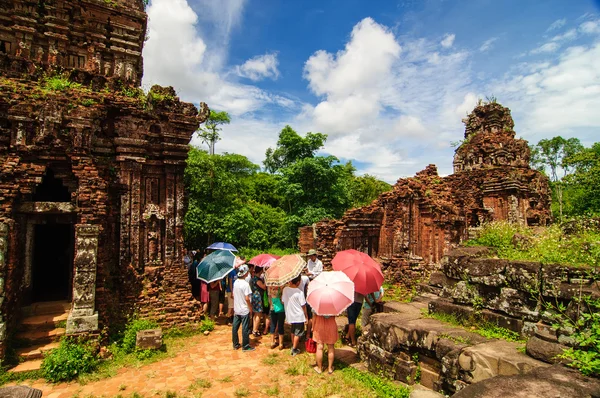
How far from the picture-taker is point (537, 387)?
3.13 m

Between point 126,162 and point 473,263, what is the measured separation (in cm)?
860

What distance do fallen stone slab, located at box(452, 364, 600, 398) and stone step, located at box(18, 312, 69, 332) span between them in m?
8.23

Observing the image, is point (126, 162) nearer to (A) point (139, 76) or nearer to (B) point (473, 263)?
(A) point (139, 76)

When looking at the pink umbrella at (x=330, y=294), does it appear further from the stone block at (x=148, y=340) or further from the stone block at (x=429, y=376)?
the stone block at (x=148, y=340)

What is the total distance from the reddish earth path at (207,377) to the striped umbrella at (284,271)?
5.46 ft

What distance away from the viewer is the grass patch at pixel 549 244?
16.3 feet

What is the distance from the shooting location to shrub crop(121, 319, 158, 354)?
25.0 feet

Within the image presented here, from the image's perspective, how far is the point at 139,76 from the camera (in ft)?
42.9

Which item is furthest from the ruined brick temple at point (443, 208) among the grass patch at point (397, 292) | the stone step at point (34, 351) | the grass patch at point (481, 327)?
the stone step at point (34, 351)

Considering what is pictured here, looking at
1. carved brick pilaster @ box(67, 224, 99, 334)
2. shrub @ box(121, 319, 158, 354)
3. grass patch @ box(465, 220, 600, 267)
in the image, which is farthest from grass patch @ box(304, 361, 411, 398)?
carved brick pilaster @ box(67, 224, 99, 334)

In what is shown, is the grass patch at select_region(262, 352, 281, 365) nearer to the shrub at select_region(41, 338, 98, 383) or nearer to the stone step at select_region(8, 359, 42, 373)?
the shrub at select_region(41, 338, 98, 383)

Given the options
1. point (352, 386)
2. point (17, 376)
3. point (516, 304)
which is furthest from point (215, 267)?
point (516, 304)

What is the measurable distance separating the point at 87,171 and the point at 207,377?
212 inches

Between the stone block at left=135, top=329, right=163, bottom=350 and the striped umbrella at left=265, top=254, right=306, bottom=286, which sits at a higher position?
the striped umbrella at left=265, top=254, right=306, bottom=286
